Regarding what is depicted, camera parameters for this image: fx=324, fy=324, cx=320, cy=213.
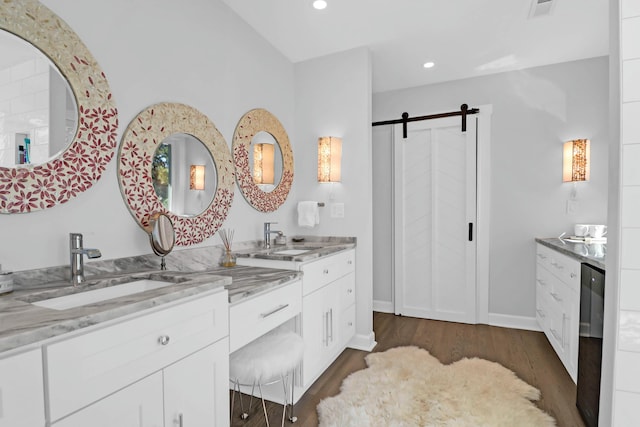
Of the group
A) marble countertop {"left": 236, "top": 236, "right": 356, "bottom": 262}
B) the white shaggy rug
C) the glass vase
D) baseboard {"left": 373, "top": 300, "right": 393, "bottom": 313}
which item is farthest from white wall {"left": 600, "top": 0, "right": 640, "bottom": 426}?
baseboard {"left": 373, "top": 300, "right": 393, "bottom": 313}

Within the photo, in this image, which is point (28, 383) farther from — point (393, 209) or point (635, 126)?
point (393, 209)

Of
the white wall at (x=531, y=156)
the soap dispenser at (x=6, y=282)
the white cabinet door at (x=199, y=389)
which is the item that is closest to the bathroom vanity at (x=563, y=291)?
the white wall at (x=531, y=156)

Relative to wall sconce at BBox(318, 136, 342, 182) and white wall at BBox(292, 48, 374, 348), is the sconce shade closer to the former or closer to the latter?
white wall at BBox(292, 48, 374, 348)

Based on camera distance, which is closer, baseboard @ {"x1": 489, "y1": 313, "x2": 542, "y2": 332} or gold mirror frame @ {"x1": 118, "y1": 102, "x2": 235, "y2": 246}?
gold mirror frame @ {"x1": 118, "y1": 102, "x2": 235, "y2": 246}

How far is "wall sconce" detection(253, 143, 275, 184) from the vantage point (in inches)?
103

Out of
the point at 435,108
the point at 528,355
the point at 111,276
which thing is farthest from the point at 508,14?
the point at 111,276

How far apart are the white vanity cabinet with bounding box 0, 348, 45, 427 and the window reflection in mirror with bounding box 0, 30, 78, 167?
2.77 ft

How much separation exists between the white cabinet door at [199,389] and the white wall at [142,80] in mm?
724

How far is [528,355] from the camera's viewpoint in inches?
105

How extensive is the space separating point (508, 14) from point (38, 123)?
2.99m

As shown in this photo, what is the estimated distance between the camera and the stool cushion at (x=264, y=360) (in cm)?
146

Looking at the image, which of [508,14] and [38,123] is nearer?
[38,123]

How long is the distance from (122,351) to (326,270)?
5.00ft

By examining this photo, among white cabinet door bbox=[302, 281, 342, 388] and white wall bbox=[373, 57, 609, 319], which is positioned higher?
white wall bbox=[373, 57, 609, 319]
